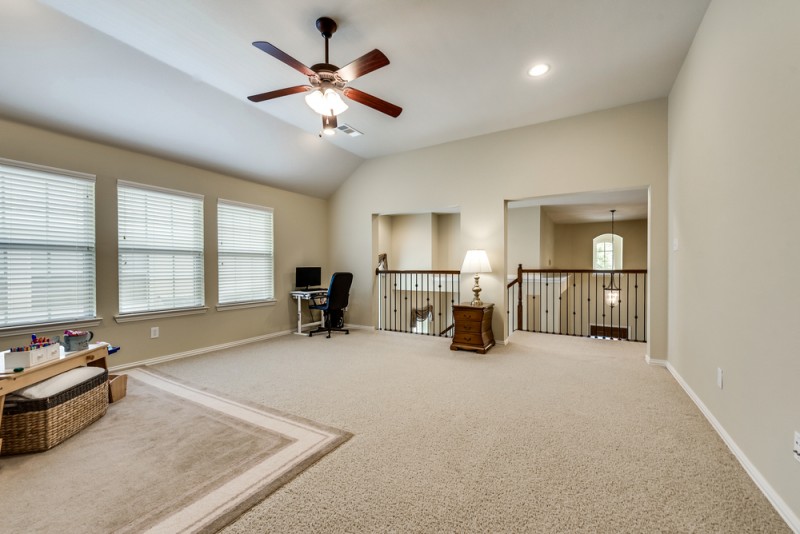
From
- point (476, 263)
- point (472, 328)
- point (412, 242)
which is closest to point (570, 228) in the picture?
point (412, 242)

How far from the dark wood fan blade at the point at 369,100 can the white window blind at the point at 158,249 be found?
286 cm

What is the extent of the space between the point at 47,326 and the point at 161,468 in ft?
7.98

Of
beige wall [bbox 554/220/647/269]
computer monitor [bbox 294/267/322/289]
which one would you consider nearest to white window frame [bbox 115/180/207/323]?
computer monitor [bbox 294/267/322/289]

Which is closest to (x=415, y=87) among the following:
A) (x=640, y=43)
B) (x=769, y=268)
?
(x=640, y=43)

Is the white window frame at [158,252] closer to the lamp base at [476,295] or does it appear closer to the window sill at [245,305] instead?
the window sill at [245,305]

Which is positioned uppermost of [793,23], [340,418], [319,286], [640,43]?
[640,43]

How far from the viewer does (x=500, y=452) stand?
1.97m

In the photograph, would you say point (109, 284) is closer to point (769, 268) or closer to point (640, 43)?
point (769, 268)

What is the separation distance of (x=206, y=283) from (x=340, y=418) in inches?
122

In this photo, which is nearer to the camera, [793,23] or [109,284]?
[793,23]

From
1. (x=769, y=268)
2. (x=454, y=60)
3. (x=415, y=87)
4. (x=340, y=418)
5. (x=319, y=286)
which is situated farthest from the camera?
(x=319, y=286)

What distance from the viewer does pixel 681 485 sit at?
1.67 m

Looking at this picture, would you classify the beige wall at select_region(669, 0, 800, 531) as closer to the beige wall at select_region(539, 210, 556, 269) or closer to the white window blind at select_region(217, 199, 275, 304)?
the beige wall at select_region(539, 210, 556, 269)

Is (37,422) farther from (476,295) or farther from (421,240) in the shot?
(421,240)
